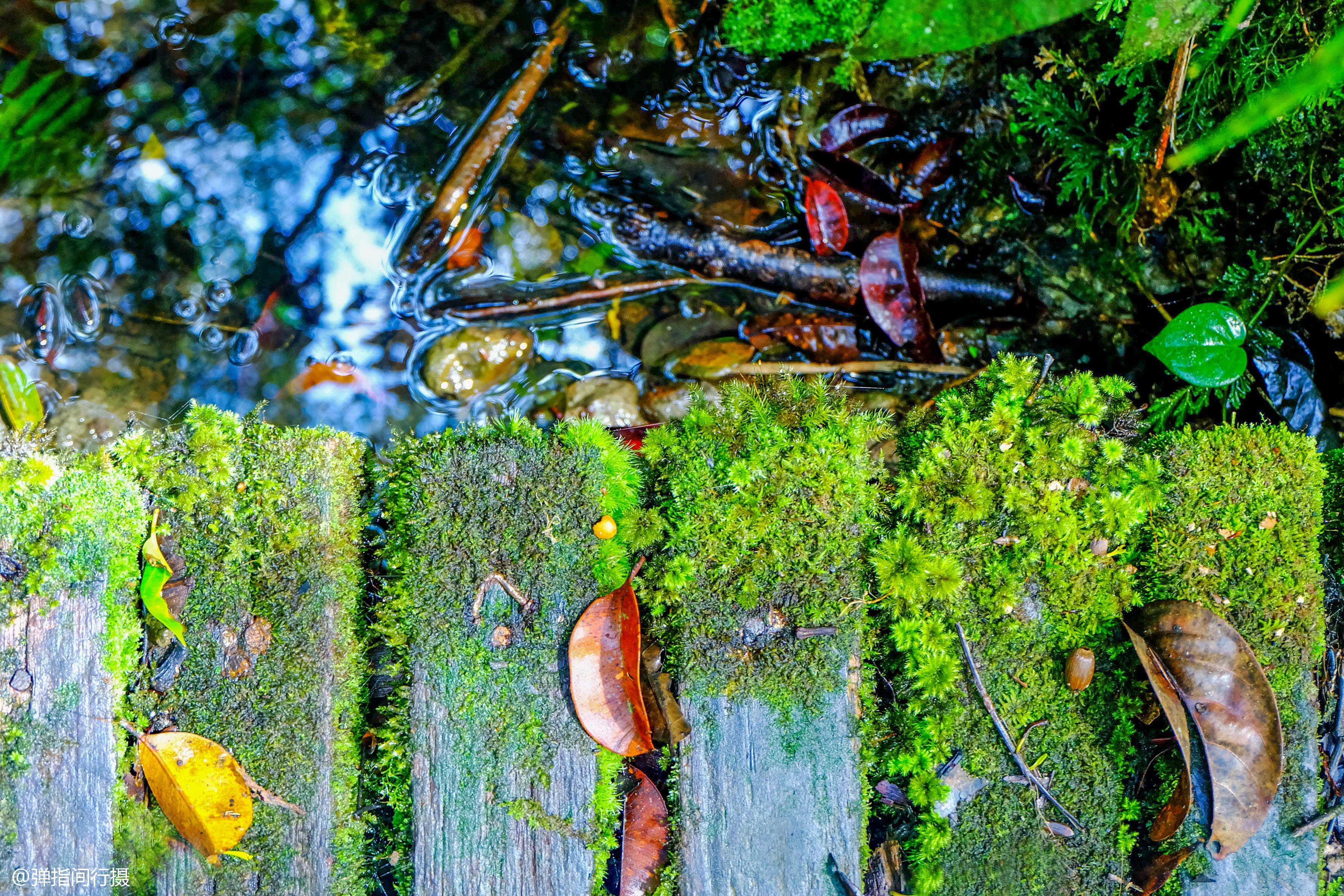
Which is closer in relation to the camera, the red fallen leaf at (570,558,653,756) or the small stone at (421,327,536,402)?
the red fallen leaf at (570,558,653,756)

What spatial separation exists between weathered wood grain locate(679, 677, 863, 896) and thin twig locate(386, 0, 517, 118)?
9.65 feet

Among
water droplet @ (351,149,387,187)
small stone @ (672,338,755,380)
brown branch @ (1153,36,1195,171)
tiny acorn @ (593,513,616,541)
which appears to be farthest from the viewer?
water droplet @ (351,149,387,187)

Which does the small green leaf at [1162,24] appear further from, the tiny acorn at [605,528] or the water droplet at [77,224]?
the water droplet at [77,224]

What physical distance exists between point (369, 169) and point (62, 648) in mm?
2274

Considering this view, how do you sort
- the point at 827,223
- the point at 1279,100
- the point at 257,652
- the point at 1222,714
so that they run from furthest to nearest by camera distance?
the point at 827,223
the point at 257,652
the point at 1222,714
the point at 1279,100

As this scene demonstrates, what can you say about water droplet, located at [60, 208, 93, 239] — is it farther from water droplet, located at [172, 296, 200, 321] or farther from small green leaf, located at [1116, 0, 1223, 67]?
small green leaf, located at [1116, 0, 1223, 67]

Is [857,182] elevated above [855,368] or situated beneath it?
elevated above

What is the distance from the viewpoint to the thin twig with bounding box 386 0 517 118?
3.34 meters

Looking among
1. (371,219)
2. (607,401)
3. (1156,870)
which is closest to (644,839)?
(1156,870)

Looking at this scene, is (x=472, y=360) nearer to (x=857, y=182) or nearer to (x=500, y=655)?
(x=500, y=655)

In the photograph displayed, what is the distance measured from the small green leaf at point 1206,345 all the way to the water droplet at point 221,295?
3.96 m

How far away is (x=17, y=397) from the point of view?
3270 millimetres

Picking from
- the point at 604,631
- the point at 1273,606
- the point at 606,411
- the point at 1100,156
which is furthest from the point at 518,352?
the point at 1273,606

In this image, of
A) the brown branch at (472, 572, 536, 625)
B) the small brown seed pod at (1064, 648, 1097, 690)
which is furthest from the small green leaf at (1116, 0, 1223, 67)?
the brown branch at (472, 572, 536, 625)
